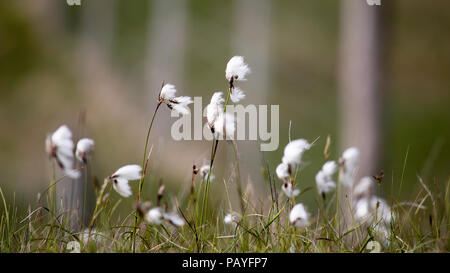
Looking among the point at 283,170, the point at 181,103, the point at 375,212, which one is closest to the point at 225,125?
the point at 181,103

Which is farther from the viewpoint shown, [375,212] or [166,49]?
[166,49]

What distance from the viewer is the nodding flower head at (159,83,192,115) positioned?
6.56 feet

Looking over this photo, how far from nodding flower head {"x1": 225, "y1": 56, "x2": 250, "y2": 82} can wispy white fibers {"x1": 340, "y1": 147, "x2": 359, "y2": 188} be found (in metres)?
0.75

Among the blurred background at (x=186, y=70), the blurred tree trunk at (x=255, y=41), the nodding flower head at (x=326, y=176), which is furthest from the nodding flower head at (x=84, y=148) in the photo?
the blurred tree trunk at (x=255, y=41)

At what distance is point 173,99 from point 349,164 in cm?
99

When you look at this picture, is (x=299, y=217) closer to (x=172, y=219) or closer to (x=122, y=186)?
(x=172, y=219)

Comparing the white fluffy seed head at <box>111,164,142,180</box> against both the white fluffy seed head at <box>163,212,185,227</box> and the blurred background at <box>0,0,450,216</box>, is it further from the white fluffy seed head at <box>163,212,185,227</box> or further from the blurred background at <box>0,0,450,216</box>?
the blurred background at <box>0,0,450,216</box>

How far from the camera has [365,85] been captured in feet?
24.7

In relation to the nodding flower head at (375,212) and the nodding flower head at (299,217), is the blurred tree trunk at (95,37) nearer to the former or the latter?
the nodding flower head at (375,212)

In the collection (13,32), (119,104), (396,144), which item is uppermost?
(13,32)

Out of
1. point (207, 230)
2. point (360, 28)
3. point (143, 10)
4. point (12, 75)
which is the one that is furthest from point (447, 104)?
point (207, 230)

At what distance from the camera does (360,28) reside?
302 inches
